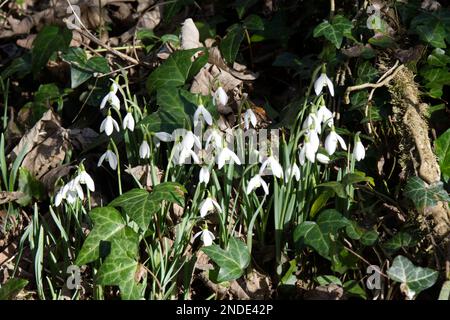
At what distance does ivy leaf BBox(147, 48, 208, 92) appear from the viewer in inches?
110

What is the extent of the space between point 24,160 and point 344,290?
1464mm

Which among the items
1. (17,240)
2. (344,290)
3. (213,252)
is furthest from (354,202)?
(17,240)

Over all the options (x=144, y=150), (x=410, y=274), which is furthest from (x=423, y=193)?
(x=144, y=150)

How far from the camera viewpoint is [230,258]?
2238 mm

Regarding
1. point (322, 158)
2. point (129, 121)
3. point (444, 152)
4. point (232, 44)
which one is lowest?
point (444, 152)

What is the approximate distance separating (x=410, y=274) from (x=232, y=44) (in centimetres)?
134

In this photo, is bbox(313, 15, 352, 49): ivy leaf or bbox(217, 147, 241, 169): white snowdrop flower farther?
bbox(313, 15, 352, 49): ivy leaf

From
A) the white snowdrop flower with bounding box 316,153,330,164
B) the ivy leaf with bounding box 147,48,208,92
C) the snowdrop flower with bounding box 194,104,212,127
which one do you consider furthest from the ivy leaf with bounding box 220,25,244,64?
the white snowdrop flower with bounding box 316,153,330,164

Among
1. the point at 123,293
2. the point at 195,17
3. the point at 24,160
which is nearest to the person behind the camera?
the point at 123,293

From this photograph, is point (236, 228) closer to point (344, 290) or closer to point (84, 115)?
point (344, 290)

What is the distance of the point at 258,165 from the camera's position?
8.19ft

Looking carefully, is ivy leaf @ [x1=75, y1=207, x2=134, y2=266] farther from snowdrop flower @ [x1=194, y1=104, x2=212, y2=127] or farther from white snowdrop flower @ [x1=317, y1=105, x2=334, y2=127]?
white snowdrop flower @ [x1=317, y1=105, x2=334, y2=127]

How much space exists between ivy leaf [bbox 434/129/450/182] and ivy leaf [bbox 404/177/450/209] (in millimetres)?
251

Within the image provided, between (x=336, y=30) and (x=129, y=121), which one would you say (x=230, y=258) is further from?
(x=336, y=30)
